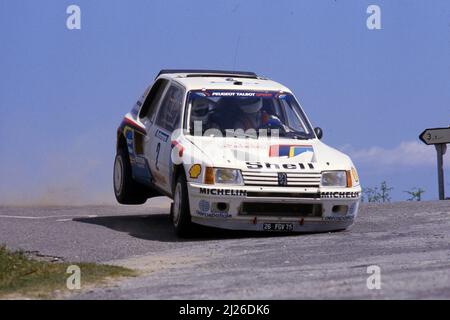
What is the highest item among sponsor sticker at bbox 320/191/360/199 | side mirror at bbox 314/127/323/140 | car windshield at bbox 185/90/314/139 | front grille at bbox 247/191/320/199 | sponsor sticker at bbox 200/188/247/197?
car windshield at bbox 185/90/314/139

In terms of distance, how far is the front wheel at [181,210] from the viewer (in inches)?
560

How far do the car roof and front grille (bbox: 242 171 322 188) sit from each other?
6.53ft

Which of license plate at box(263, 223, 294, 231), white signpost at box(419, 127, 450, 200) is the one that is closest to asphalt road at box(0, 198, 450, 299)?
license plate at box(263, 223, 294, 231)

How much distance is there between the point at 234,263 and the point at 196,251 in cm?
126

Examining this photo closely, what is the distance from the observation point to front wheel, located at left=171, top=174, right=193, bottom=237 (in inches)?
560

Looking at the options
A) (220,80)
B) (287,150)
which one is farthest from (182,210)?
(220,80)

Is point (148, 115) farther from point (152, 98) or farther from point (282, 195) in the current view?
point (282, 195)

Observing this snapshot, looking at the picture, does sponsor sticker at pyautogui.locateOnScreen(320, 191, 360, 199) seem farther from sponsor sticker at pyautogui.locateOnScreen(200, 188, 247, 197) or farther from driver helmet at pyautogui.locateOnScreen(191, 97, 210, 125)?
driver helmet at pyautogui.locateOnScreen(191, 97, 210, 125)

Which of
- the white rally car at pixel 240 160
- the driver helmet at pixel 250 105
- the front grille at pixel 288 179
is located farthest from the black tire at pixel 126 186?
the front grille at pixel 288 179

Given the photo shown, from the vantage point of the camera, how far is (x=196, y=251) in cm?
1316

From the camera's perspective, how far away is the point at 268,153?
14430 mm

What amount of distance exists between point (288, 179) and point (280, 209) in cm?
37

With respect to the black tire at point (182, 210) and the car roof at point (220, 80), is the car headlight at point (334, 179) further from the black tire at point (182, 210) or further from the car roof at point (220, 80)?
the car roof at point (220, 80)
